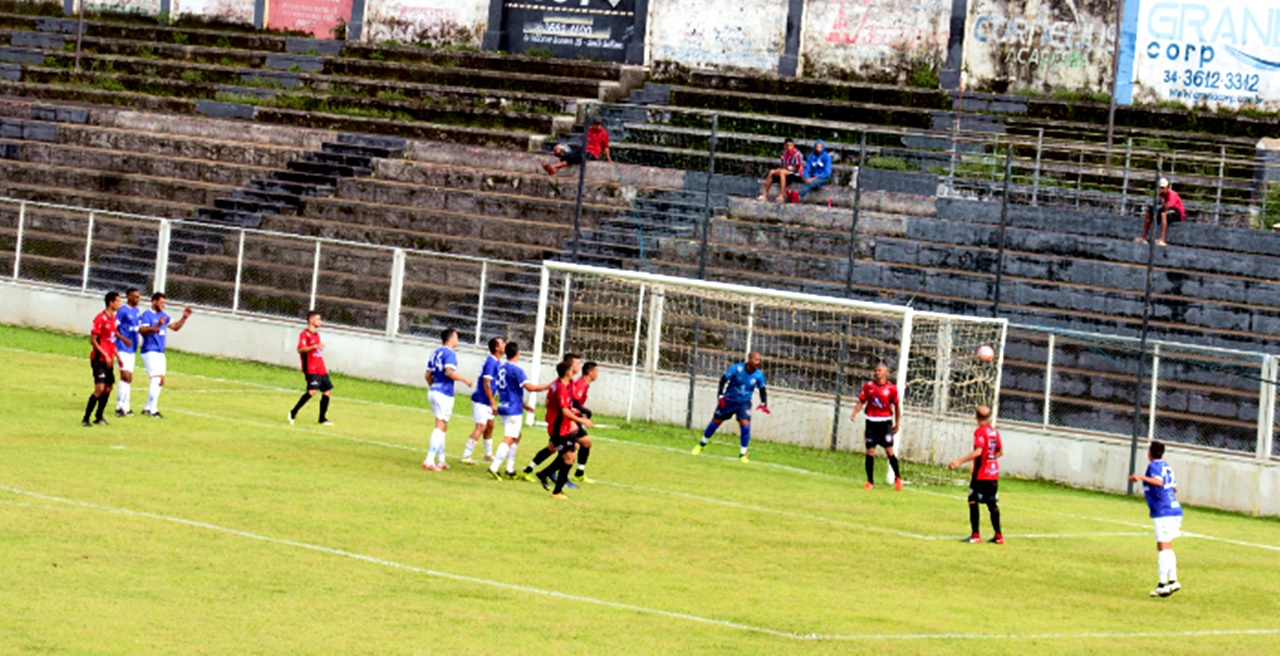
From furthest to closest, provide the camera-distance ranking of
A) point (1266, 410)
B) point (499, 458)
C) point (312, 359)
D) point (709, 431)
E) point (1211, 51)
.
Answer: point (1211, 51) → point (709, 431) → point (1266, 410) → point (312, 359) → point (499, 458)

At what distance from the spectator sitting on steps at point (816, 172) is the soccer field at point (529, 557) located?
9933 mm

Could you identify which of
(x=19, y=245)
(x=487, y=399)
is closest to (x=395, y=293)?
(x=19, y=245)

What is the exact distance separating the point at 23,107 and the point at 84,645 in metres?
35.3

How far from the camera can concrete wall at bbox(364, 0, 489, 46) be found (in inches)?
1737

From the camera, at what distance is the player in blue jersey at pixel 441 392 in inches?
811

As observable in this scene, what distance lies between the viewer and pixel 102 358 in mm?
21656

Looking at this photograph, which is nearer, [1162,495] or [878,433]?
[1162,495]

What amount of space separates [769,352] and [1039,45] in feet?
44.7

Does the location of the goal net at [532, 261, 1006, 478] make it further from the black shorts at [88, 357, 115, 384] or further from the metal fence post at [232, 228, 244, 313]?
the black shorts at [88, 357, 115, 384]

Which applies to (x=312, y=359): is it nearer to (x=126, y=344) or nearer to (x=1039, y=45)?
(x=126, y=344)

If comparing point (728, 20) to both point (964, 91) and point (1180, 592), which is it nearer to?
point (964, 91)

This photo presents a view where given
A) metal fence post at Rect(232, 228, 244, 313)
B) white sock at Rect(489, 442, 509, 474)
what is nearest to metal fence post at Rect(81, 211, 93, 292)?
metal fence post at Rect(232, 228, 244, 313)

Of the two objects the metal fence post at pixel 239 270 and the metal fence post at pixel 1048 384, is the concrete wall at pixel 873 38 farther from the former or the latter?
the metal fence post at pixel 239 270

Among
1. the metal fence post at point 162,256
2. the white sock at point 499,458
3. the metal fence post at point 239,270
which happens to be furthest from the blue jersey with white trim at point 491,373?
the metal fence post at point 162,256
